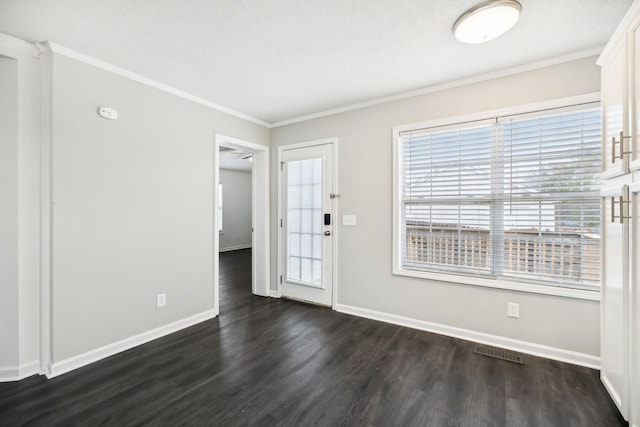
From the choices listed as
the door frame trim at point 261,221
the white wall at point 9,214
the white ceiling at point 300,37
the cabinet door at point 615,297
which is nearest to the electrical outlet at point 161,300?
the white wall at point 9,214

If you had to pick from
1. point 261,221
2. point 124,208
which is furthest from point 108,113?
point 261,221

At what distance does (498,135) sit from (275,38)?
209cm

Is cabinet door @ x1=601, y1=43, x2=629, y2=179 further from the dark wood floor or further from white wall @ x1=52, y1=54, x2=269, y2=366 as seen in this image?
white wall @ x1=52, y1=54, x2=269, y2=366

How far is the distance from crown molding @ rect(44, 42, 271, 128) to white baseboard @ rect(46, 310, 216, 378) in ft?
7.71

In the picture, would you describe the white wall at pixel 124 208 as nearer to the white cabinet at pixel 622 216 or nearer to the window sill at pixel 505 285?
the window sill at pixel 505 285

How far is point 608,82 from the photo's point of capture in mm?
1806

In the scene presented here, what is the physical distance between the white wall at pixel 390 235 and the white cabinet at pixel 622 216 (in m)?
0.50

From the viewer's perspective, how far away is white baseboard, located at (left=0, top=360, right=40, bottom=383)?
2105 millimetres

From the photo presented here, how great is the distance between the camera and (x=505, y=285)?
258cm

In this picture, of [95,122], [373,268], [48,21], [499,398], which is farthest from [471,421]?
[48,21]

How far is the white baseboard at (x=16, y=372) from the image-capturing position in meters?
2.11

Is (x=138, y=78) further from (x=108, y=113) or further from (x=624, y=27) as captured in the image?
(x=624, y=27)

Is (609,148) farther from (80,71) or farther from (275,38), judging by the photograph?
(80,71)

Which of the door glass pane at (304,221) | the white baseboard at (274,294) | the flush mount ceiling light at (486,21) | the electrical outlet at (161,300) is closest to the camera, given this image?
the flush mount ceiling light at (486,21)
